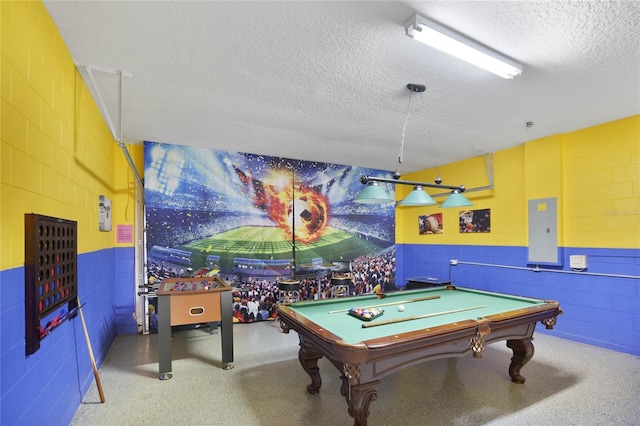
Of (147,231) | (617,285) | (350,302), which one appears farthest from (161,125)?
(617,285)

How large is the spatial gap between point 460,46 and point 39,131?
8.59 feet

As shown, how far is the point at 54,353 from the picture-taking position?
6.46ft

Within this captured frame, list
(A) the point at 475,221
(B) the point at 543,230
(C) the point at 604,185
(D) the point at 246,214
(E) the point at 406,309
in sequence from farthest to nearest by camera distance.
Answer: (A) the point at 475,221
(D) the point at 246,214
(B) the point at 543,230
(C) the point at 604,185
(E) the point at 406,309

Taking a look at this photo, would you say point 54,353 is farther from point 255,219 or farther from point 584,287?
point 584,287

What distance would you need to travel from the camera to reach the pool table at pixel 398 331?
6.12ft

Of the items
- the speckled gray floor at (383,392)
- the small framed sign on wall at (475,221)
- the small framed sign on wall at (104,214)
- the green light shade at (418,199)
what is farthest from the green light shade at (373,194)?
the small framed sign on wall at (475,221)

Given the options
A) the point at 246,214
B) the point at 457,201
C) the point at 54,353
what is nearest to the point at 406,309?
the point at 457,201

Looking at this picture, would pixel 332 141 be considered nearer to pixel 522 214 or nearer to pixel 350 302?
pixel 350 302

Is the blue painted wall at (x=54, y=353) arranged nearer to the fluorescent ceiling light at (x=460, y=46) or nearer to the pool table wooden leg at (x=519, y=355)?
the fluorescent ceiling light at (x=460, y=46)

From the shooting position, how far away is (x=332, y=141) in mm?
4328

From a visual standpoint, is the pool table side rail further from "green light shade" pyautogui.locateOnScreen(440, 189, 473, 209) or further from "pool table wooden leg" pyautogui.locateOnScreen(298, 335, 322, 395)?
"green light shade" pyautogui.locateOnScreen(440, 189, 473, 209)

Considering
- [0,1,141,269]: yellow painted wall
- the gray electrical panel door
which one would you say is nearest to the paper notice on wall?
[0,1,141,269]: yellow painted wall

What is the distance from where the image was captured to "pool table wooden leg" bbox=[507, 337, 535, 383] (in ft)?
8.84

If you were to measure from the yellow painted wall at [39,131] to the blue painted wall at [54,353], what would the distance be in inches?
7.7
